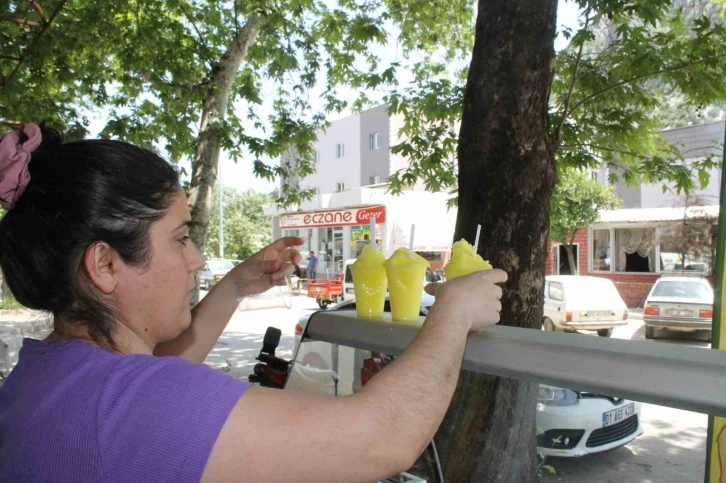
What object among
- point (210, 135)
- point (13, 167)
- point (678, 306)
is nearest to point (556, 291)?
point (678, 306)

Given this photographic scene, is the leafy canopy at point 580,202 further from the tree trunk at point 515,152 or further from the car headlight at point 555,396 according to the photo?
the car headlight at point 555,396

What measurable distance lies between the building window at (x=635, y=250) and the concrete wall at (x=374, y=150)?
Answer: 13334mm

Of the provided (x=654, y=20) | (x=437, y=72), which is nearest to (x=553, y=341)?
(x=654, y=20)

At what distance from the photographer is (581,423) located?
1.61 meters

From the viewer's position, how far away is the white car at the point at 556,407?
4.58 feet

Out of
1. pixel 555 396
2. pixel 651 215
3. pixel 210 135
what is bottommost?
pixel 555 396

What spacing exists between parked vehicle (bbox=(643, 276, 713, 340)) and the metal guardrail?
423 inches

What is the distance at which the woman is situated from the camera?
34.5 inches

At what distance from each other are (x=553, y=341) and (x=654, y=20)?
4611mm

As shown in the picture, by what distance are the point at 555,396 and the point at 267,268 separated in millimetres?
1077

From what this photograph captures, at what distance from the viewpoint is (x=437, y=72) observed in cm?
894

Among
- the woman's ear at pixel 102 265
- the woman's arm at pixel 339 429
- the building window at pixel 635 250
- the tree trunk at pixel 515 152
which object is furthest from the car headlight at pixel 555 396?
the building window at pixel 635 250

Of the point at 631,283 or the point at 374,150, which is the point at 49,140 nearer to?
the point at 631,283

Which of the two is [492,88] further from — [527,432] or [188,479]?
[188,479]
